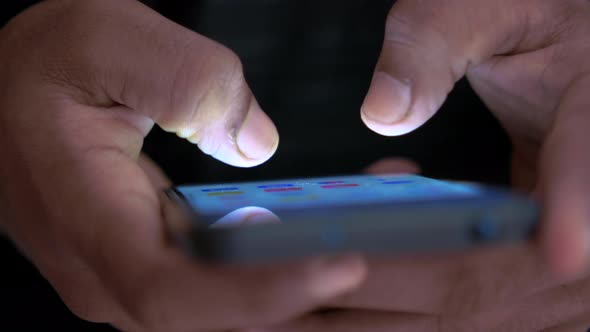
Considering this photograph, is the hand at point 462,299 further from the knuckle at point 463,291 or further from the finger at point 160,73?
the finger at point 160,73

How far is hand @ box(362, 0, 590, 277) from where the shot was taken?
21.0 inches

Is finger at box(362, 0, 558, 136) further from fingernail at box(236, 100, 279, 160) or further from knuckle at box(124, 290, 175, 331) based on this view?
knuckle at box(124, 290, 175, 331)

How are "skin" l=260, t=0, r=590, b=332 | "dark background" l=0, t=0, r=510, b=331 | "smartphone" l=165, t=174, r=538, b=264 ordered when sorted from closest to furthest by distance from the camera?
"smartphone" l=165, t=174, r=538, b=264
"skin" l=260, t=0, r=590, b=332
"dark background" l=0, t=0, r=510, b=331

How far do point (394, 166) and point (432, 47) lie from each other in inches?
A: 12.9

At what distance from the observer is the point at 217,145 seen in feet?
1.92

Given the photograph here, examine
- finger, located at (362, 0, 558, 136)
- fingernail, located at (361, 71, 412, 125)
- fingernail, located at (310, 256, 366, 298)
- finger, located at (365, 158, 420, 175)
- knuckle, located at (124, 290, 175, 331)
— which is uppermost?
finger, located at (362, 0, 558, 136)

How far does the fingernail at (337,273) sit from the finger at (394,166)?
53cm

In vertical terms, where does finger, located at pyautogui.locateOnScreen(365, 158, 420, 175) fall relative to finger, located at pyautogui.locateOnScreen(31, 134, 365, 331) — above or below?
above

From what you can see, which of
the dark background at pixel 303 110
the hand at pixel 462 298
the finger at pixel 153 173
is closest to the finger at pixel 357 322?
the hand at pixel 462 298

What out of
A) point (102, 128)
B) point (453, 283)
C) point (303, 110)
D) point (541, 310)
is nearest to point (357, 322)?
point (453, 283)

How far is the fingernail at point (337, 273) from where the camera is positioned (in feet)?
1.14

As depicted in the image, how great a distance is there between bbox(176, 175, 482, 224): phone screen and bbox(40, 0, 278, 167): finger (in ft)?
0.19

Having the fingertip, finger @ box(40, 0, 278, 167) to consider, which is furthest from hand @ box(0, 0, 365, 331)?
the fingertip

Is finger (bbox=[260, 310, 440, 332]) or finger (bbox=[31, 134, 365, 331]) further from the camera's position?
finger (bbox=[260, 310, 440, 332])
